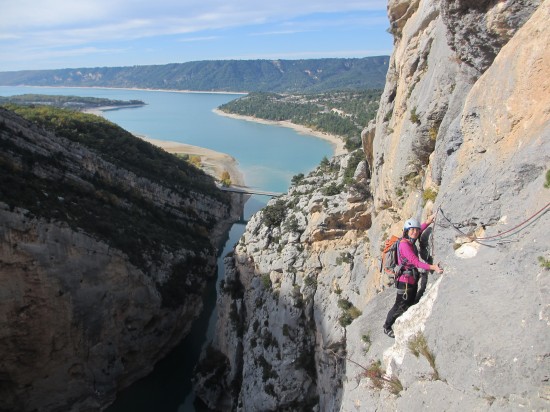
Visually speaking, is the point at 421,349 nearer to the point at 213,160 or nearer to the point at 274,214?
the point at 274,214

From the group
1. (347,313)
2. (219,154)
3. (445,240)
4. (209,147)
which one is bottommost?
(219,154)

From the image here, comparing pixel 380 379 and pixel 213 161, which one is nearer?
pixel 380 379

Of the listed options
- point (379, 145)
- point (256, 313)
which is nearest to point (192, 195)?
point (256, 313)

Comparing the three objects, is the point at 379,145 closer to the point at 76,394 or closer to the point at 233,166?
the point at 76,394

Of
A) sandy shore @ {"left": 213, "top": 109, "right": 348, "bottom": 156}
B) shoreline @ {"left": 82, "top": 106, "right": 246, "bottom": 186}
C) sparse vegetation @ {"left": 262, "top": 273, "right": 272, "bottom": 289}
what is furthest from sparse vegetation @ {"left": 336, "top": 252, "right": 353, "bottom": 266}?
sandy shore @ {"left": 213, "top": 109, "right": 348, "bottom": 156}

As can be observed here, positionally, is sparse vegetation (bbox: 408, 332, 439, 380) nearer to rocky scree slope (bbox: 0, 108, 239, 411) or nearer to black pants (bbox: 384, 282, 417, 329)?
black pants (bbox: 384, 282, 417, 329)

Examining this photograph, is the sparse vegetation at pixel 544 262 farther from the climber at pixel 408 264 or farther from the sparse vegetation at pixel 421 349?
the sparse vegetation at pixel 421 349

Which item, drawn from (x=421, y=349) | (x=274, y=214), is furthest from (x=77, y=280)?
(x=421, y=349)
